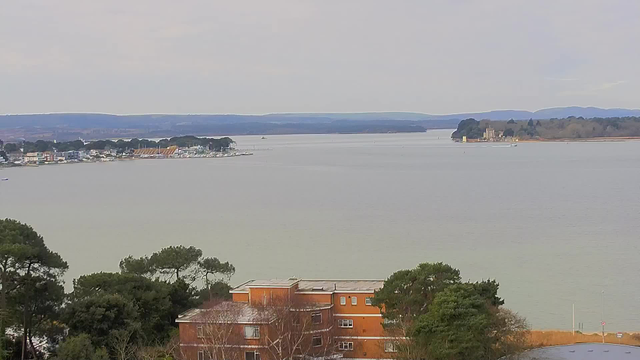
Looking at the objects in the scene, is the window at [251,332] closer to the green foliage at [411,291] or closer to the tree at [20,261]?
the green foliage at [411,291]

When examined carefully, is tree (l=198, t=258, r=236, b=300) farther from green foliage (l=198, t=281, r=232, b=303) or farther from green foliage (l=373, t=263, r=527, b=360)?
green foliage (l=373, t=263, r=527, b=360)

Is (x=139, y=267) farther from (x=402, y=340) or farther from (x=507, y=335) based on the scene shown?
(x=507, y=335)

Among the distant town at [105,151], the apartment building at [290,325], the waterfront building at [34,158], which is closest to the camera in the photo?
the apartment building at [290,325]

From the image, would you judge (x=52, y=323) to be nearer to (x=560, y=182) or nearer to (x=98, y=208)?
(x=98, y=208)

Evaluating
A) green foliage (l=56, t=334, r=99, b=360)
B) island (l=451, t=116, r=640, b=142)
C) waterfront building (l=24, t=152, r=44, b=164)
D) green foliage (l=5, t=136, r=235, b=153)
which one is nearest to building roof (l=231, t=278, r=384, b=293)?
green foliage (l=56, t=334, r=99, b=360)

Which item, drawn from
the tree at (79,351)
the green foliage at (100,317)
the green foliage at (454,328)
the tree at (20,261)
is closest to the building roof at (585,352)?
the green foliage at (454,328)

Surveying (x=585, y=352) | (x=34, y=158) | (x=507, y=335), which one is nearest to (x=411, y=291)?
(x=507, y=335)
